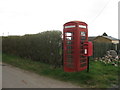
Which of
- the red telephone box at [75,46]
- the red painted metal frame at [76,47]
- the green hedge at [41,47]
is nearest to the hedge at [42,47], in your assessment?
the green hedge at [41,47]

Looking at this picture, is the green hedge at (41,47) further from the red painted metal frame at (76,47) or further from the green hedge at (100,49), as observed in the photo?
the green hedge at (100,49)

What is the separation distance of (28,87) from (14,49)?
9.72 meters

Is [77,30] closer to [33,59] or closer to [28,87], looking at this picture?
[28,87]

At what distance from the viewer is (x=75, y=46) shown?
639cm

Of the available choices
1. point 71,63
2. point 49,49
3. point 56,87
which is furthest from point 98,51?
point 56,87

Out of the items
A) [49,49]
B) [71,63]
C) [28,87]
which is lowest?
[28,87]

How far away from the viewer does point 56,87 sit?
461 cm

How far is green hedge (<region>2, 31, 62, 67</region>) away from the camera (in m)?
8.14

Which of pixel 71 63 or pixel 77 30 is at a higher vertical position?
pixel 77 30

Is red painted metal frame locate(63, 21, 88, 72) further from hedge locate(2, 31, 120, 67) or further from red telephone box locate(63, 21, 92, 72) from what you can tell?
hedge locate(2, 31, 120, 67)

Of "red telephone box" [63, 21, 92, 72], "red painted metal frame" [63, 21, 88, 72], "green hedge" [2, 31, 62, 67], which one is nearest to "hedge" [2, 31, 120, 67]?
"green hedge" [2, 31, 62, 67]

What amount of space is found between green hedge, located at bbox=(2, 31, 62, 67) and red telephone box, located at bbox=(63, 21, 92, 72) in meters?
1.27

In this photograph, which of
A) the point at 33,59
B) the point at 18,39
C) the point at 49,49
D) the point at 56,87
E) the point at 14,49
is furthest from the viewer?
the point at 14,49

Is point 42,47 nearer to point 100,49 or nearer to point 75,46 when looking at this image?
point 75,46
